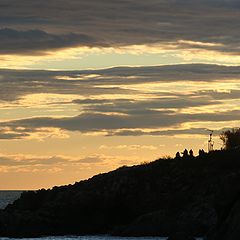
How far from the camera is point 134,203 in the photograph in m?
147

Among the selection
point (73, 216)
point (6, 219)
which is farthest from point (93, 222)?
point (6, 219)

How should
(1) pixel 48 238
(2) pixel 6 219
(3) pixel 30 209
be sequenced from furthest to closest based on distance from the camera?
(3) pixel 30 209 < (2) pixel 6 219 < (1) pixel 48 238

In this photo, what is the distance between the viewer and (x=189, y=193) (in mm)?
145375

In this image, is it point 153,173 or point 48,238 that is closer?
point 48,238

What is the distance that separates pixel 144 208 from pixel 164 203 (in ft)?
9.61

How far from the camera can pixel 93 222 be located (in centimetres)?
14338

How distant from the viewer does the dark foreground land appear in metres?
132

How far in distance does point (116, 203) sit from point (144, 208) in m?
3.78

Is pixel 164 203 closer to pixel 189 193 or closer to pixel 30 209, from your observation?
pixel 189 193

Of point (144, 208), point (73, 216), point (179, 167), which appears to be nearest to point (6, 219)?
point (73, 216)

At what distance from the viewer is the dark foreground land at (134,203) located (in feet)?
433

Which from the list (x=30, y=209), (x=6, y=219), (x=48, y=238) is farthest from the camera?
(x=30, y=209)

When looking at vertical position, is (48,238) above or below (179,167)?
below

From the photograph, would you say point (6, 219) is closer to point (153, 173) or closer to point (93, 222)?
point (93, 222)
